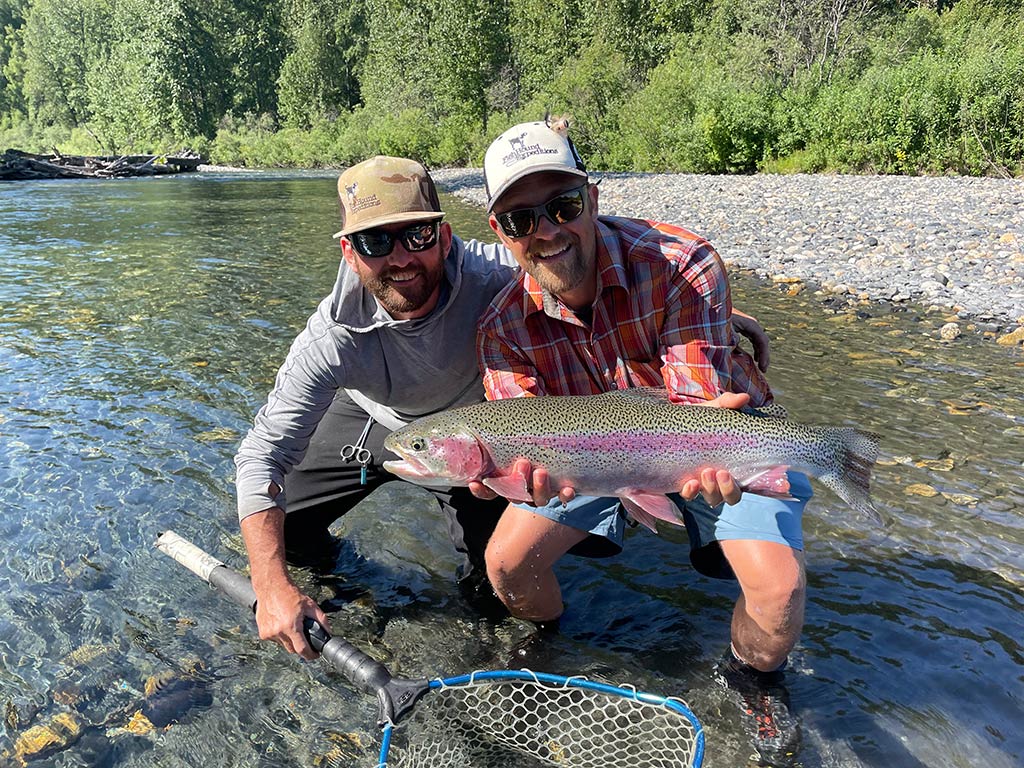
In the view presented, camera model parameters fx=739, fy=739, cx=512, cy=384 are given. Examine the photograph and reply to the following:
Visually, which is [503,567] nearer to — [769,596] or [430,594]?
[430,594]

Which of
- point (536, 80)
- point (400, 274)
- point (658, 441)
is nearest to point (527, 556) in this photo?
point (658, 441)

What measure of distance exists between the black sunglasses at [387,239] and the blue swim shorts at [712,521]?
1.20m

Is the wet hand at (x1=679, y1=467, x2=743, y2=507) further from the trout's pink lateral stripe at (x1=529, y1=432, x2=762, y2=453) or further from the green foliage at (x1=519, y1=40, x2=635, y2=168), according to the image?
the green foliage at (x1=519, y1=40, x2=635, y2=168)

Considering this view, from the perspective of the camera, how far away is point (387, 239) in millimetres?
2982

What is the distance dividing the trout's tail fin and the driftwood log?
42.0 meters

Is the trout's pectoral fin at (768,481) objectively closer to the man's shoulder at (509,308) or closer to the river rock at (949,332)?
the man's shoulder at (509,308)

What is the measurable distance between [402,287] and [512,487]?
3.13ft

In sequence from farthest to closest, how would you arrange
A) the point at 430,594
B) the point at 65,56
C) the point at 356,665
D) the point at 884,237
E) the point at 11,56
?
the point at 11,56 → the point at 65,56 → the point at 884,237 → the point at 430,594 → the point at 356,665

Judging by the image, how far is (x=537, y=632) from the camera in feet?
11.3

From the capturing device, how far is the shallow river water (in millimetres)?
2857

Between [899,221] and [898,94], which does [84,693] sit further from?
[898,94]

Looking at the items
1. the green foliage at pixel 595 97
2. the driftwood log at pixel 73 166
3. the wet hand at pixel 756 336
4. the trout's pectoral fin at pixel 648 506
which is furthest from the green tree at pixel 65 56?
the trout's pectoral fin at pixel 648 506

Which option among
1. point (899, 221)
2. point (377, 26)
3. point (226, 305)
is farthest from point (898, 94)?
point (377, 26)

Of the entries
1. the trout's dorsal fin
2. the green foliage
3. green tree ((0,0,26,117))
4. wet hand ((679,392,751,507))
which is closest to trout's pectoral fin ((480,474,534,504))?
the trout's dorsal fin
